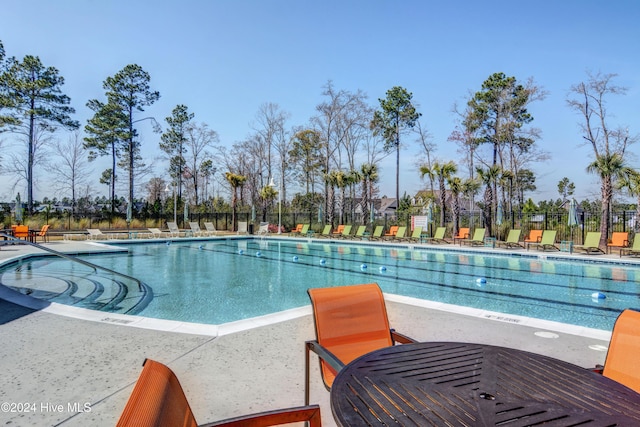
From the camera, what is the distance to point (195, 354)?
3172 mm

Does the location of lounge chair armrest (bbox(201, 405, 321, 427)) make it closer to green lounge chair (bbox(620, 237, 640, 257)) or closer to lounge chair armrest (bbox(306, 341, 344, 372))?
lounge chair armrest (bbox(306, 341, 344, 372))

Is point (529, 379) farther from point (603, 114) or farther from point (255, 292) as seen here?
point (603, 114)

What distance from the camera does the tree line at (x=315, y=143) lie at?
61.2ft

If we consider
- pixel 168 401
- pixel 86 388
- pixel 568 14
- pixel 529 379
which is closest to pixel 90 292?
pixel 86 388

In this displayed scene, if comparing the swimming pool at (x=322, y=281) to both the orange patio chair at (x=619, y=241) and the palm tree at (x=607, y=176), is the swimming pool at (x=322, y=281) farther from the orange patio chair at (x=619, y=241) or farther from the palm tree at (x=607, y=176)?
the palm tree at (x=607, y=176)

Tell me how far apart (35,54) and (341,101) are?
1993 cm

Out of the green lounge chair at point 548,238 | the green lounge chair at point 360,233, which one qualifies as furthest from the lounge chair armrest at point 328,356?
the green lounge chair at point 360,233

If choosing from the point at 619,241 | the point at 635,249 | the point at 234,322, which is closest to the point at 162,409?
the point at 234,322

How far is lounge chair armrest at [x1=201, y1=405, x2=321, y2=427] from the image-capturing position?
1282mm

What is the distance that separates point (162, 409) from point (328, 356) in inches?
44.2

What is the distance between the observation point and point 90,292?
709cm

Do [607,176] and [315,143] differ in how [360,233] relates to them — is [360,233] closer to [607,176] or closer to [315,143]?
[607,176]

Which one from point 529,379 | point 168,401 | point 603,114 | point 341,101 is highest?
point 341,101

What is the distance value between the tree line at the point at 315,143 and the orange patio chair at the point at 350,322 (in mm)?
14657
